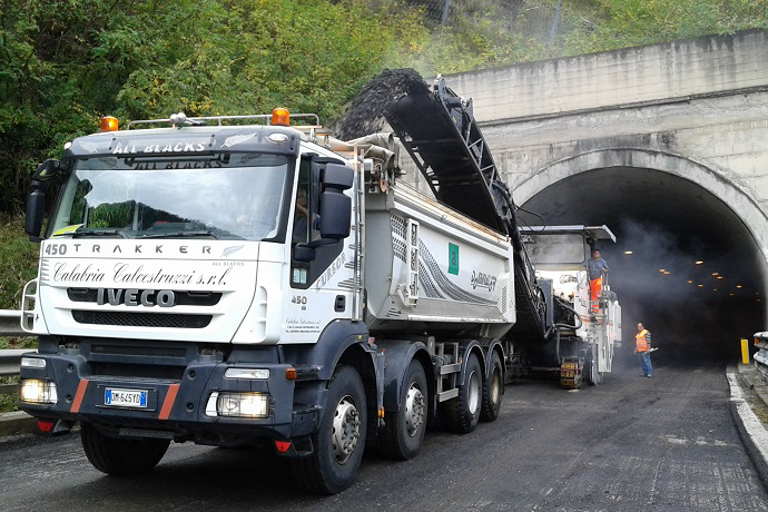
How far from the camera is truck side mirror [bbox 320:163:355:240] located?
5.18m

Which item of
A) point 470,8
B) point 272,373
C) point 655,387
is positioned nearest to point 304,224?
point 272,373

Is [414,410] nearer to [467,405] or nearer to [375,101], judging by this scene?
[467,405]

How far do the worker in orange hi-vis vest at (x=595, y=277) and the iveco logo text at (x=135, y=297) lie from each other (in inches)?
477

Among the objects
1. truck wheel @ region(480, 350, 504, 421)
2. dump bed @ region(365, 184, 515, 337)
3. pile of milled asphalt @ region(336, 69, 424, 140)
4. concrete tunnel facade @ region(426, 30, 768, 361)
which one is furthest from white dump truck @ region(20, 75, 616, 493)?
concrete tunnel facade @ region(426, 30, 768, 361)

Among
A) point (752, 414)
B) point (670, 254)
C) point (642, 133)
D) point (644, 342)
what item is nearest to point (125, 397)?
point (752, 414)

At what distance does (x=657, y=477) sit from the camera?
251 inches

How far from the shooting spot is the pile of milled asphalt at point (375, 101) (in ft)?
29.5

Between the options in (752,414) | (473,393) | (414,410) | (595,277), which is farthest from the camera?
(595,277)

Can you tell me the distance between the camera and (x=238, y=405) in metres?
4.76

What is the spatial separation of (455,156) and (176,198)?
606cm

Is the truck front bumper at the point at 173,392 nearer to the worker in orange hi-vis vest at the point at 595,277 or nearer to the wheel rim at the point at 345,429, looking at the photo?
the wheel rim at the point at 345,429

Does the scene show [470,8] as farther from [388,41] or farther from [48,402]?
[48,402]

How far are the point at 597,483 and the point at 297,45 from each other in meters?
16.9

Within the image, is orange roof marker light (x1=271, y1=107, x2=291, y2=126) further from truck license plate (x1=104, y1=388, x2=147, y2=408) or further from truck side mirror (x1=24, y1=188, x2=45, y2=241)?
truck license plate (x1=104, y1=388, x2=147, y2=408)
